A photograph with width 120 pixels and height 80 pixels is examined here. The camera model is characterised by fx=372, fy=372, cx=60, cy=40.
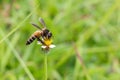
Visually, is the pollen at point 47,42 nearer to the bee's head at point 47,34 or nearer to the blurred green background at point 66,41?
the bee's head at point 47,34

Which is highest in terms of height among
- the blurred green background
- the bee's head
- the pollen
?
the blurred green background

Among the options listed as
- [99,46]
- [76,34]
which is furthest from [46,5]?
[99,46]

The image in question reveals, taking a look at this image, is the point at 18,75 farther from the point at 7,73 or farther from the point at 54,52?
the point at 54,52

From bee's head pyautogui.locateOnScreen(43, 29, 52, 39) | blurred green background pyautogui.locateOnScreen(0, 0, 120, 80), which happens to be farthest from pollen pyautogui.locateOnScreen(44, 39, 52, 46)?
blurred green background pyautogui.locateOnScreen(0, 0, 120, 80)

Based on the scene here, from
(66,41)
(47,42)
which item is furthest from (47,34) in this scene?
(66,41)

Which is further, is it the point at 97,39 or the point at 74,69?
the point at 97,39

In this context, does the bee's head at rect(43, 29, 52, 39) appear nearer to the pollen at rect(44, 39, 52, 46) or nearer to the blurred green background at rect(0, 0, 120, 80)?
the pollen at rect(44, 39, 52, 46)

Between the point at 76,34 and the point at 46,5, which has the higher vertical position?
A: the point at 46,5

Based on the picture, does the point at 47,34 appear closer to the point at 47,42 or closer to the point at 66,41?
the point at 47,42
